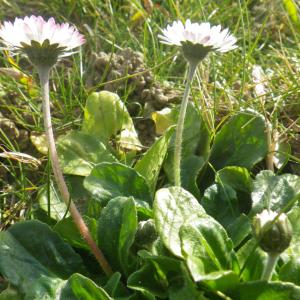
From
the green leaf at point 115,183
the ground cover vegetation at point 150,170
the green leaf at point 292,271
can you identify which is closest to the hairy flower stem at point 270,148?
the ground cover vegetation at point 150,170

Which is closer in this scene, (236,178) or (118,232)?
(118,232)

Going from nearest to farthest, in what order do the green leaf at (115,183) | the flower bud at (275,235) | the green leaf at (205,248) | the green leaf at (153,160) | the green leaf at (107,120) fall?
the flower bud at (275,235), the green leaf at (205,248), the green leaf at (115,183), the green leaf at (153,160), the green leaf at (107,120)

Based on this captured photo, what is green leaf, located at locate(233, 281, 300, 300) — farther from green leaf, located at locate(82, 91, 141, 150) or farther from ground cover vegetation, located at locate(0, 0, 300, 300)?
green leaf, located at locate(82, 91, 141, 150)

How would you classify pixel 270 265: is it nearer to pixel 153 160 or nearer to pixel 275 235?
pixel 275 235

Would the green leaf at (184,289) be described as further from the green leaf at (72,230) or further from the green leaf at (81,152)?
the green leaf at (81,152)

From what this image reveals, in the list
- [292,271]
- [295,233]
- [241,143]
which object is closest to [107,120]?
[241,143]

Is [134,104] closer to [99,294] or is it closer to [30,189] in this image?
[30,189]

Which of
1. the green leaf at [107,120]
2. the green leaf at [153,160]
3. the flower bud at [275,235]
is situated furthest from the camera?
the green leaf at [107,120]
